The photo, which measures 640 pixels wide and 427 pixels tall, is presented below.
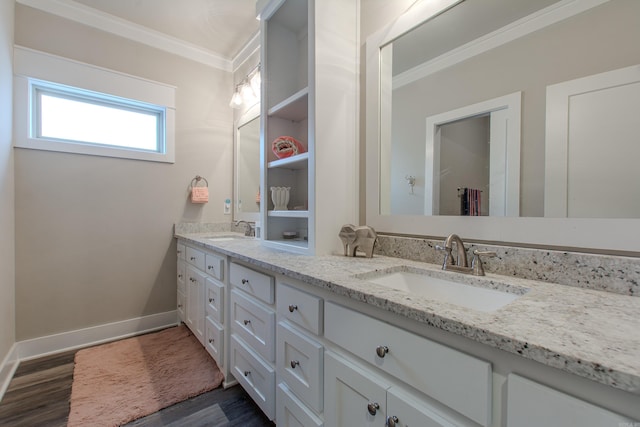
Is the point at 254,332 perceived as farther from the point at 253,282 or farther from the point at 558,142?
the point at 558,142

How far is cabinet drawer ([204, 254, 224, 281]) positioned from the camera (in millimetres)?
1637

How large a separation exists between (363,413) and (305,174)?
1.47 meters

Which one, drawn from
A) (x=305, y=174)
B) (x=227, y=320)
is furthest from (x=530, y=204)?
(x=227, y=320)

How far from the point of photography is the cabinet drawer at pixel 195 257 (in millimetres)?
1955

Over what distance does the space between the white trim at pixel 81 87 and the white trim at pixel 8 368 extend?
1.42 meters

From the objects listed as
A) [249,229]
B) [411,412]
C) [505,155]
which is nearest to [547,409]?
[411,412]

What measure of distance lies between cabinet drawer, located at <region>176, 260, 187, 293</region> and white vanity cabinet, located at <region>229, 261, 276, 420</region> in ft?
3.26

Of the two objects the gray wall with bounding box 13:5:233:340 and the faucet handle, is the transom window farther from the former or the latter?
the faucet handle

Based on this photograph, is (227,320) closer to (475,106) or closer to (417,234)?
(417,234)

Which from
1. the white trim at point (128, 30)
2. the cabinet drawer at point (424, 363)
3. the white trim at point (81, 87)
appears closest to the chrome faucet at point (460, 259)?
the cabinet drawer at point (424, 363)

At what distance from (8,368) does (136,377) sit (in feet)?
2.71

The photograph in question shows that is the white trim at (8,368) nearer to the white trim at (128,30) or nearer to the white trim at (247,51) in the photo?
the white trim at (128,30)

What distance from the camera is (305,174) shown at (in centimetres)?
195

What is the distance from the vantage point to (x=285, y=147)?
5.54 feet
